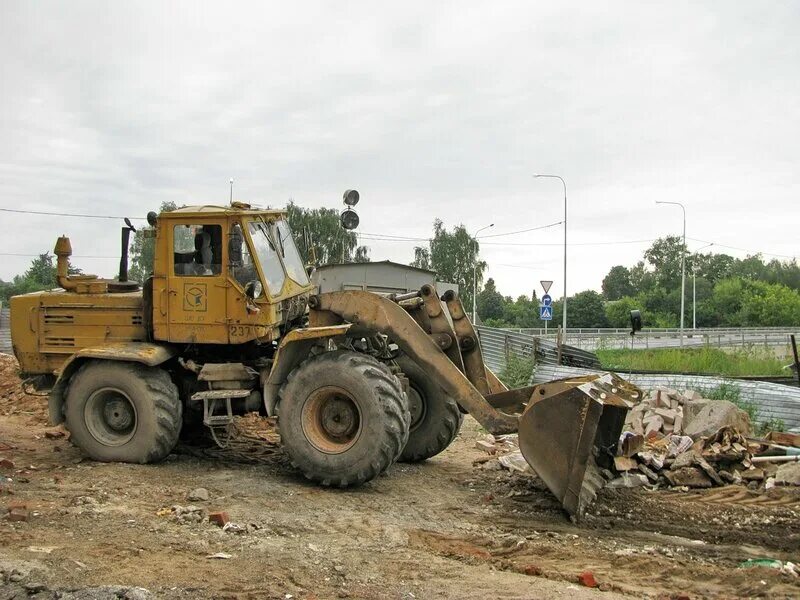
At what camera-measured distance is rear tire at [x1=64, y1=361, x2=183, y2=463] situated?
8281mm

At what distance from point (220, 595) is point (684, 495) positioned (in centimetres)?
447

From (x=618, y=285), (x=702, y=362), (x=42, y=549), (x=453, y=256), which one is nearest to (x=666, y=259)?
(x=618, y=285)

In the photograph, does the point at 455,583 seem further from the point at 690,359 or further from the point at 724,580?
the point at 690,359

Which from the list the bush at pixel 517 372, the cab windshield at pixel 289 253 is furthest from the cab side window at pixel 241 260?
the bush at pixel 517 372

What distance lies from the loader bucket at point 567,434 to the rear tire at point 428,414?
1.80 meters

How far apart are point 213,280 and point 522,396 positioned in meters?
3.49

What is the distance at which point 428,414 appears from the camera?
336 inches

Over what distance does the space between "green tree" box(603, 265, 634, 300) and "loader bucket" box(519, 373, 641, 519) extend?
89382 mm

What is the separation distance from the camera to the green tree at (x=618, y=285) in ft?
306

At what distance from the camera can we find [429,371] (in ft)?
24.3

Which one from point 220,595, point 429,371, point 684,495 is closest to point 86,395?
point 429,371

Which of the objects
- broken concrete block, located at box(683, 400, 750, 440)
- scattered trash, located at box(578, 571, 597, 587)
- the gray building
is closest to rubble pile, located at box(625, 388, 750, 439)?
broken concrete block, located at box(683, 400, 750, 440)

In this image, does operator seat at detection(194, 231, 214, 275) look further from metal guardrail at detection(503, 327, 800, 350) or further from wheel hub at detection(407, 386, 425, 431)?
metal guardrail at detection(503, 327, 800, 350)

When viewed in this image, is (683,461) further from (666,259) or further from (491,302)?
(666,259)
